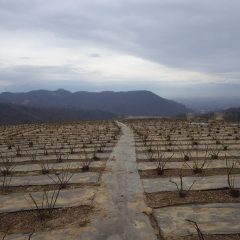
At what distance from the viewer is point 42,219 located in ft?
19.3

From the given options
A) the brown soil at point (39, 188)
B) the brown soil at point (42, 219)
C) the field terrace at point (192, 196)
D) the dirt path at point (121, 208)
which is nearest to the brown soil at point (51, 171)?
the dirt path at point (121, 208)

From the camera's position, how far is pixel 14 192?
759cm

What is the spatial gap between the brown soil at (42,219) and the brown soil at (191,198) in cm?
110

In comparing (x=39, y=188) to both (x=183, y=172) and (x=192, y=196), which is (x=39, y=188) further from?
(x=183, y=172)

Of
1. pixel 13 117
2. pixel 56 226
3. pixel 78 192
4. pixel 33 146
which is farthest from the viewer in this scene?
pixel 13 117

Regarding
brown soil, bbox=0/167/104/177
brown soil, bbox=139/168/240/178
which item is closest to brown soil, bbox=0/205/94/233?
brown soil, bbox=139/168/240/178

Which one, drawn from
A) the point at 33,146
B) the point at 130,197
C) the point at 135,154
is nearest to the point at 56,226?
the point at 130,197

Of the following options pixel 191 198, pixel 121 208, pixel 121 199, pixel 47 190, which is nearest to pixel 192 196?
pixel 191 198

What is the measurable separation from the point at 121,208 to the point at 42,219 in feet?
3.99

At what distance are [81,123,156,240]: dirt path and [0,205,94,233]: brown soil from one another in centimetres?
Answer: 29

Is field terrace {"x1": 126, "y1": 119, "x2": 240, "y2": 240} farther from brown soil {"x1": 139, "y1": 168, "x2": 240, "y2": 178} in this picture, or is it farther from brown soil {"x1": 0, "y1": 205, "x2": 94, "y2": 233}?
brown soil {"x1": 0, "y1": 205, "x2": 94, "y2": 233}

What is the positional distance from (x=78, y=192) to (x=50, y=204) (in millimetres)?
1158

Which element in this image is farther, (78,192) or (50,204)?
(78,192)

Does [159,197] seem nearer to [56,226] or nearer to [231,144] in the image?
[56,226]
